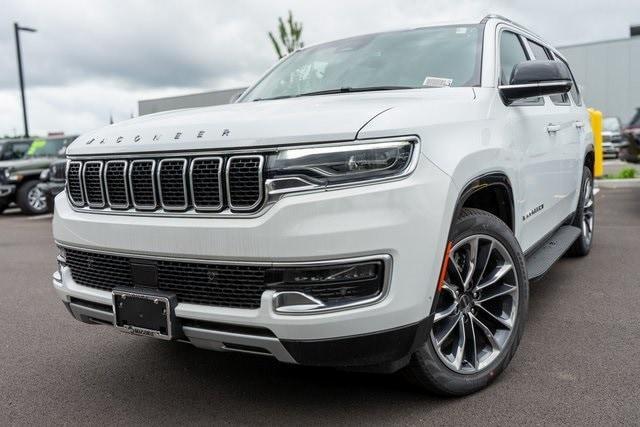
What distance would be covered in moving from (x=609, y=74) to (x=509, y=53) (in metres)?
23.5

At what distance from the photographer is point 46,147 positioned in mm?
14141

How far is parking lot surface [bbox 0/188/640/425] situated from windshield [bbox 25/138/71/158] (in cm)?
1051

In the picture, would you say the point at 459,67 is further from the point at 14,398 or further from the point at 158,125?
the point at 14,398

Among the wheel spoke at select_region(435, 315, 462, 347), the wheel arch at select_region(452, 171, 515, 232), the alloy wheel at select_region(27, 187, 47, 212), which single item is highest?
the wheel arch at select_region(452, 171, 515, 232)

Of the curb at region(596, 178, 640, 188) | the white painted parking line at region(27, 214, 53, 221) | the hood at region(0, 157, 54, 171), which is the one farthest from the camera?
the hood at region(0, 157, 54, 171)

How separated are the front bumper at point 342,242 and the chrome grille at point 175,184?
8 cm

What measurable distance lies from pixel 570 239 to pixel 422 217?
2703 millimetres

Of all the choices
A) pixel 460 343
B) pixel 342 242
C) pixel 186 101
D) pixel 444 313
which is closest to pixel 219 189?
pixel 342 242

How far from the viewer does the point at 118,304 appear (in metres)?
2.67

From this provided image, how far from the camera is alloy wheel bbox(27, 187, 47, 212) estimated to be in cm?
1339

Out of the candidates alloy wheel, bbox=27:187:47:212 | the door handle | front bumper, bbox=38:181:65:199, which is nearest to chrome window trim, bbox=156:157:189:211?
the door handle

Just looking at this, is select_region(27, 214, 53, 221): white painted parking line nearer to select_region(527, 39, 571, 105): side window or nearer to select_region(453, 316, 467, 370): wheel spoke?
select_region(527, 39, 571, 105): side window

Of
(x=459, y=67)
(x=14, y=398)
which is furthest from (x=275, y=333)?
(x=459, y=67)

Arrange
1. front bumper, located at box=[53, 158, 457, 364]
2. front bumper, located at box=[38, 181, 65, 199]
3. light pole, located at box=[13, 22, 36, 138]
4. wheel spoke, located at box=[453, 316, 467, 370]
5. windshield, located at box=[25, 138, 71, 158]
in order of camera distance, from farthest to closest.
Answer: light pole, located at box=[13, 22, 36, 138]
windshield, located at box=[25, 138, 71, 158]
front bumper, located at box=[38, 181, 65, 199]
wheel spoke, located at box=[453, 316, 467, 370]
front bumper, located at box=[53, 158, 457, 364]
